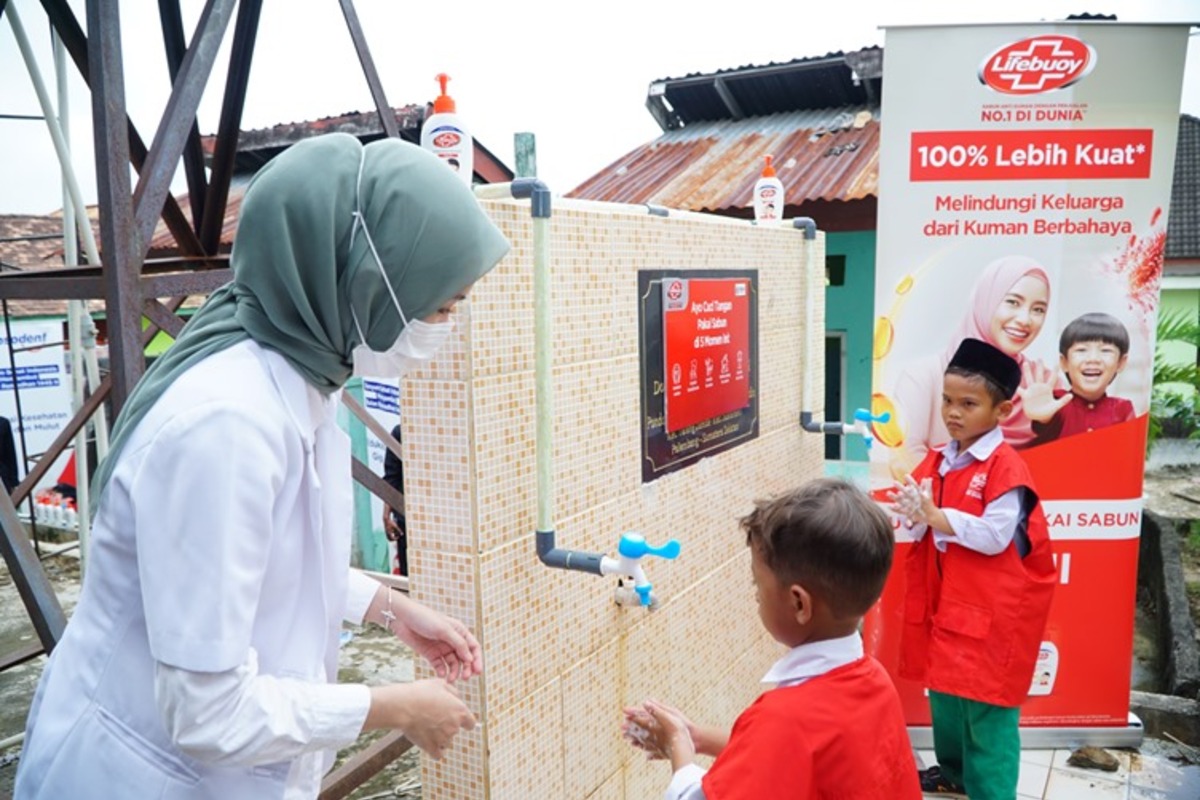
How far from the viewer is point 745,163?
7391 millimetres

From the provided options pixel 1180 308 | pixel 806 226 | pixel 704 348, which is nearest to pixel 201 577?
pixel 704 348

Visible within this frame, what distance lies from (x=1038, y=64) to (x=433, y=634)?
3010mm

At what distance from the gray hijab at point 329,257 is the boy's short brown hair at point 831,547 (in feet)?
2.52

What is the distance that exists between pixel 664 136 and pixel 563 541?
25.7 feet

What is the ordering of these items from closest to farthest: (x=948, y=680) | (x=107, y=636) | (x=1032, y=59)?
(x=107, y=636) → (x=948, y=680) → (x=1032, y=59)

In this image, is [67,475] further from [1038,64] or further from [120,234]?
[1038,64]

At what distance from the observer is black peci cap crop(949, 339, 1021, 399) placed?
3.00 m

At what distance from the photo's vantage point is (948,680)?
2.95 m

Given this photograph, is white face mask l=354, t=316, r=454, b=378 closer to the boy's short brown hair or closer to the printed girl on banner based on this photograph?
the boy's short brown hair

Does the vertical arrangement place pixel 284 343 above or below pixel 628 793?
above

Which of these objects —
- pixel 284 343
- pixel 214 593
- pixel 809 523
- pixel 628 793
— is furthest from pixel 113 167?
pixel 628 793

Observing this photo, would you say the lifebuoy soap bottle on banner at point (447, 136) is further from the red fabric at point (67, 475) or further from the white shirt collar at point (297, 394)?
the red fabric at point (67, 475)

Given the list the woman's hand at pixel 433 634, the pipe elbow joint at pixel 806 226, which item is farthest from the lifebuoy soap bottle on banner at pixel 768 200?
the woman's hand at pixel 433 634

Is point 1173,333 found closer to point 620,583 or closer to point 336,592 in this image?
point 620,583
